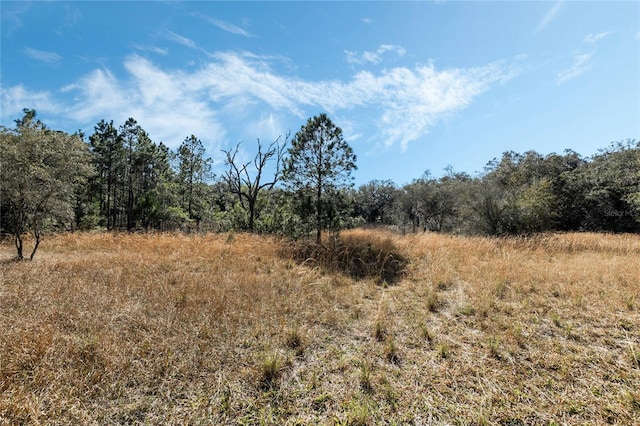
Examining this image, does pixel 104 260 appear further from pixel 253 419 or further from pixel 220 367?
pixel 253 419

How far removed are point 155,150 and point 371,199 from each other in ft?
106

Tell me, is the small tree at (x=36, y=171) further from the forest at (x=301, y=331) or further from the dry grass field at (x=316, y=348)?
the dry grass field at (x=316, y=348)

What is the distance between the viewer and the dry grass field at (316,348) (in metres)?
2.01

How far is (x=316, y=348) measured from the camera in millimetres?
2916

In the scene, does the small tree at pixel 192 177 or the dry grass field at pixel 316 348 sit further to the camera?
the small tree at pixel 192 177

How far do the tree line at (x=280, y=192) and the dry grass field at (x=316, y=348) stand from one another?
3.22 metres

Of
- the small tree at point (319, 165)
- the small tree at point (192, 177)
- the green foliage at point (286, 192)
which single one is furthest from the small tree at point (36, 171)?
the small tree at point (192, 177)

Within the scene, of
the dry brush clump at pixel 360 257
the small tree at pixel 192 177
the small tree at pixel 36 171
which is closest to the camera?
the dry brush clump at pixel 360 257

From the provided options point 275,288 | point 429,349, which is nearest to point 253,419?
point 429,349

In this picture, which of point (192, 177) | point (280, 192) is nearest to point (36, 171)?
point (280, 192)

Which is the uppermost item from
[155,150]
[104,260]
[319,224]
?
[155,150]

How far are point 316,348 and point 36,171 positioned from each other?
7910 mm

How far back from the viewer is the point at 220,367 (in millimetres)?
2500

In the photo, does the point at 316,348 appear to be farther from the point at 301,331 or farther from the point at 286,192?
the point at 286,192
